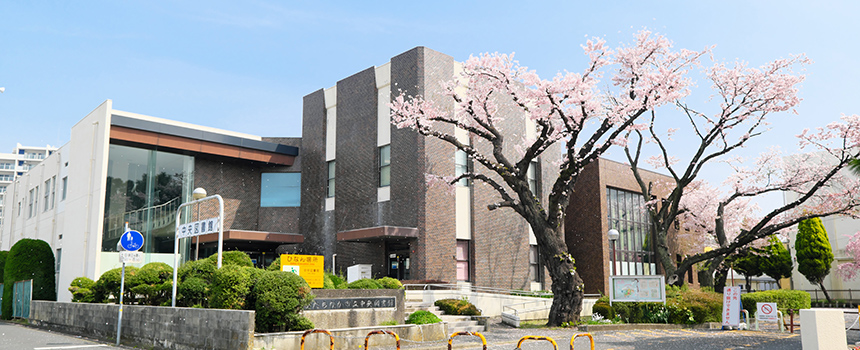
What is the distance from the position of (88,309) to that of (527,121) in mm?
20758

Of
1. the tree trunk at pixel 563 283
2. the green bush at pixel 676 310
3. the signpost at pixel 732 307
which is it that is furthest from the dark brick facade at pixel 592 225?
the tree trunk at pixel 563 283

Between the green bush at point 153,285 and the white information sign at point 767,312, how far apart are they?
17.5 m

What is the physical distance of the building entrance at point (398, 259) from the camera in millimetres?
26547

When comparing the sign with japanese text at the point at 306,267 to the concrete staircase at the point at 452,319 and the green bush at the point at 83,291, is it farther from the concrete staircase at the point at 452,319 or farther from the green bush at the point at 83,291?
the green bush at the point at 83,291

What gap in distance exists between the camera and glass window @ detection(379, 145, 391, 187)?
2748 cm

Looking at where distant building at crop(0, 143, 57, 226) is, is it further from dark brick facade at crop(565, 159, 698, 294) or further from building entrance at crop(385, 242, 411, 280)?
dark brick facade at crop(565, 159, 698, 294)

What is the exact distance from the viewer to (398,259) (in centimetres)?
2692

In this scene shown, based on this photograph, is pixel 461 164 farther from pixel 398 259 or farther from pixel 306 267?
pixel 306 267

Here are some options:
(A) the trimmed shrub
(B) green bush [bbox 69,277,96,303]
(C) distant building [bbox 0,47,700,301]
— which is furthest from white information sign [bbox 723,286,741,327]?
(B) green bush [bbox 69,277,96,303]

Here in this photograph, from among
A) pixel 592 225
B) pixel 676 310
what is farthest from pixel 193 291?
pixel 592 225

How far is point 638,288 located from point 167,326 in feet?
46.1

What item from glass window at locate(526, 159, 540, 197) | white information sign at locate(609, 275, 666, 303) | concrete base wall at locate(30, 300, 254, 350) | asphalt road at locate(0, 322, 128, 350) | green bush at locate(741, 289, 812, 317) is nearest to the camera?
concrete base wall at locate(30, 300, 254, 350)

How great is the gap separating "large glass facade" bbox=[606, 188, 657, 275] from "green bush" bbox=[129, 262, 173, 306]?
23.3m

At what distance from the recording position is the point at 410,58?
2683cm
